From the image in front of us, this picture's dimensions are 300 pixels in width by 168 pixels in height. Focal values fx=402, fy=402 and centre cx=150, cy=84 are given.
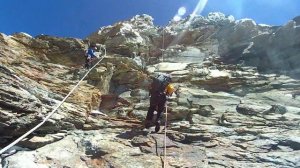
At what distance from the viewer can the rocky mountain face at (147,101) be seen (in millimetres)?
13266

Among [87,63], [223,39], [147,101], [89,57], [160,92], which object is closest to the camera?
[160,92]

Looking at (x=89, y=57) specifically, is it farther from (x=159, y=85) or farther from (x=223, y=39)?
(x=223, y=39)

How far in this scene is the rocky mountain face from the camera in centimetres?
1327

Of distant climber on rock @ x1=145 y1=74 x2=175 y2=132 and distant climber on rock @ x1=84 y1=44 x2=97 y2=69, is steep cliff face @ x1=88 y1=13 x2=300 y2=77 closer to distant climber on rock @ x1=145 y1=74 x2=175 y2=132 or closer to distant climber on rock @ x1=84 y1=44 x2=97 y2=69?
distant climber on rock @ x1=84 y1=44 x2=97 y2=69

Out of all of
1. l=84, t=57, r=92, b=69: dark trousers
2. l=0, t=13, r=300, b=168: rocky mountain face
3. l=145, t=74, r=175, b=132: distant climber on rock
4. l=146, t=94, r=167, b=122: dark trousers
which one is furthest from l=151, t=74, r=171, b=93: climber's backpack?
l=84, t=57, r=92, b=69: dark trousers

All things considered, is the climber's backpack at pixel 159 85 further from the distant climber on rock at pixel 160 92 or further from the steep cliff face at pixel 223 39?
the steep cliff face at pixel 223 39

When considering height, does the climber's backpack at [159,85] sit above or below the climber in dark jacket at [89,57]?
below

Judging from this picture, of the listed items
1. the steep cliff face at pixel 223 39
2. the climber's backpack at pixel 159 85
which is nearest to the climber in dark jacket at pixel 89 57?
the steep cliff face at pixel 223 39

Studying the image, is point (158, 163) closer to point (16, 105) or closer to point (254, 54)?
point (16, 105)

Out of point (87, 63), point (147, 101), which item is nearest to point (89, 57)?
point (87, 63)

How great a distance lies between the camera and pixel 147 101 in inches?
791

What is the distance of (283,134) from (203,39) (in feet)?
62.9

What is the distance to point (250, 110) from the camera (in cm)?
1778

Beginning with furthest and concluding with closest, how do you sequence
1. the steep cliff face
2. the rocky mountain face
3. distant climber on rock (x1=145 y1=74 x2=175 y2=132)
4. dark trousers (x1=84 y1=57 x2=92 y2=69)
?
the steep cliff face < dark trousers (x1=84 y1=57 x2=92 y2=69) < distant climber on rock (x1=145 y1=74 x2=175 y2=132) < the rocky mountain face
